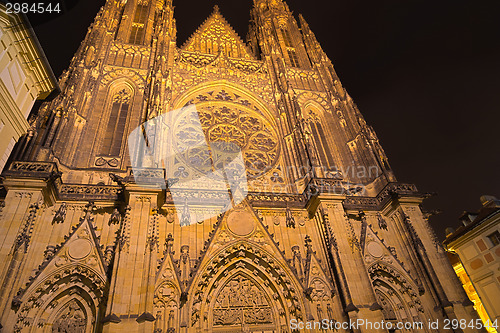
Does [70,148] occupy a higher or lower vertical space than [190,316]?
higher

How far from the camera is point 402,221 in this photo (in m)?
11.4

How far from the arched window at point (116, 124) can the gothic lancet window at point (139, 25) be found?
4.71 metres

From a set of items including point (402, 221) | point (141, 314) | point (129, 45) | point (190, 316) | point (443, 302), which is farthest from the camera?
point (129, 45)

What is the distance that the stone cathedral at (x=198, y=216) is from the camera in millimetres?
8406

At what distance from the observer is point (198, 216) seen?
1038 cm

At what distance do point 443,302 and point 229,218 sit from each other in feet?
21.7

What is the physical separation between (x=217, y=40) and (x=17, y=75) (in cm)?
1383

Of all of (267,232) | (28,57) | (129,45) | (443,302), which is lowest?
(443,302)

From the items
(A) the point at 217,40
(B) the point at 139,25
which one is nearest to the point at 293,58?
(A) the point at 217,40

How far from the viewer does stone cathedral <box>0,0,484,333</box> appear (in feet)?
27.6

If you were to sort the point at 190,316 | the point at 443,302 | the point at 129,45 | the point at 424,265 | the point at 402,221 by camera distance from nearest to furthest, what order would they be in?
the point at 190,316 < the point at 443,302 < the point at 424,265 < the point at 402,221 < the point at 129,45

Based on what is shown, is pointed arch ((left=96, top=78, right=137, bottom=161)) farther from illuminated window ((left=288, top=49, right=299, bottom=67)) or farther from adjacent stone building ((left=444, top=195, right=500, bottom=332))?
adjacent stone building ((left=444, top=195, right=500, bottom=332))

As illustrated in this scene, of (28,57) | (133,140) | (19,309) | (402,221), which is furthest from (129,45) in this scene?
(402,221)

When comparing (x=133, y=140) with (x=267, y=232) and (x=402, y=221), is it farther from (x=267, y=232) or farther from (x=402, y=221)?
(x=402, y=221)
